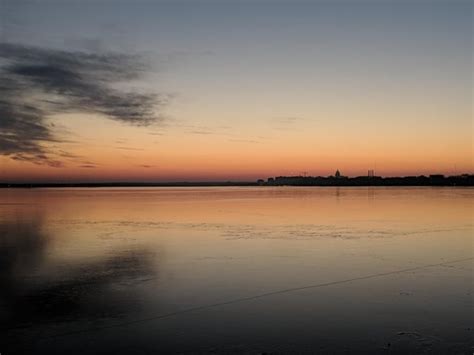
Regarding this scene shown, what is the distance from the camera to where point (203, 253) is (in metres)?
12.1

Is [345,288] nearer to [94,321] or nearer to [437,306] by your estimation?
[437,306]

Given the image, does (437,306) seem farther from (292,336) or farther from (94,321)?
(94,321)

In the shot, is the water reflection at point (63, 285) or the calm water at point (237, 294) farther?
the water reflection at point (63, 285)

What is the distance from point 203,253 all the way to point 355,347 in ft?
23.2

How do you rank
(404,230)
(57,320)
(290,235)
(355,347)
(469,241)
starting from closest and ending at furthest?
1. (355,347)
2. (57,320)
3. (469,241)
4. (290,235)
5. (404,230)

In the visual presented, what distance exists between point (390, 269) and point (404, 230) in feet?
24.7

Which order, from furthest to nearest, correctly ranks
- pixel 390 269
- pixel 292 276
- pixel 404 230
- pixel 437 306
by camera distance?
pixel 404 230 → pixel 390 269 → pixel 292 276 → pixel 437 306

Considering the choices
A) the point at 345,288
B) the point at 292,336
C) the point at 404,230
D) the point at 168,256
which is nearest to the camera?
the point at 292,336

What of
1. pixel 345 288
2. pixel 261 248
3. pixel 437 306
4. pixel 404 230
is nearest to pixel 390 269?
pixel 345 288

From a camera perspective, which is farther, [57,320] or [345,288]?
[345,288]

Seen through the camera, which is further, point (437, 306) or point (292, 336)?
point (437, 306)

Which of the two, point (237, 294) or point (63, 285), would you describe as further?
point (63, 285)

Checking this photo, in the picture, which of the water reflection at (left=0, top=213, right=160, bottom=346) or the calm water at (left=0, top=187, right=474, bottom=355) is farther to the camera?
the water reflection at (left=0, top=213, right=160, bottom=346)

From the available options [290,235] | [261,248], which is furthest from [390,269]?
[290,235]
